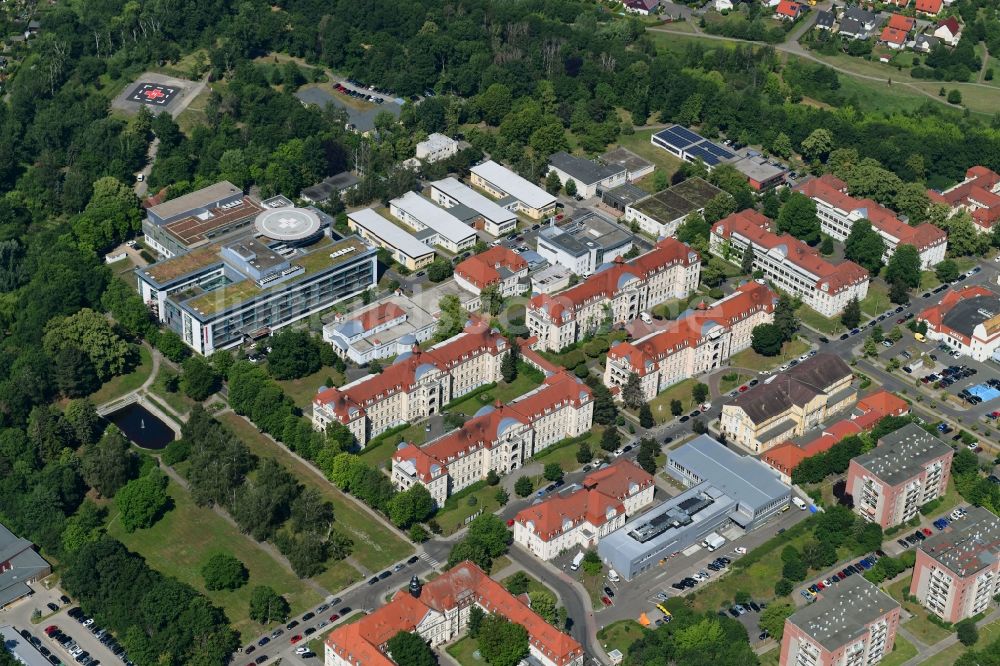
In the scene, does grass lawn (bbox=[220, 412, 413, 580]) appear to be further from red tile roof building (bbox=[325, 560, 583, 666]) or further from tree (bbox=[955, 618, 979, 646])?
tree (bbox=[955, 618, 979, 646])

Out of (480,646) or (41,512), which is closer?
(480,646)

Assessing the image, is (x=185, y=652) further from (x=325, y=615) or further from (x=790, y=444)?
(x=790, y=444)

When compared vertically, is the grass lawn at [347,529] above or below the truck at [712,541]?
below

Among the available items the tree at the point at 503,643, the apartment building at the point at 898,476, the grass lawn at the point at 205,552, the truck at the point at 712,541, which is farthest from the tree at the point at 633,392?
the grass lawn at the point at 205,552

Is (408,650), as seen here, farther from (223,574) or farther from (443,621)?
(223,574)

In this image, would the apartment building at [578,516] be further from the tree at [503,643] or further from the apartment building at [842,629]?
the apartment building at [842,629]

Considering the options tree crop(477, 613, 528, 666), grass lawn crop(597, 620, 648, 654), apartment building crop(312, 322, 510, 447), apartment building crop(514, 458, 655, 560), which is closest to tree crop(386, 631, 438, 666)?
tree crop(477, 613, 528, 666)

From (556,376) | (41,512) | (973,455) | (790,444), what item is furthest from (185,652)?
(973,455)

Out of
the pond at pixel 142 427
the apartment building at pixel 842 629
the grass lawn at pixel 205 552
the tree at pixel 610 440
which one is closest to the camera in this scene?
A: the apartment building at pixel 842 629
